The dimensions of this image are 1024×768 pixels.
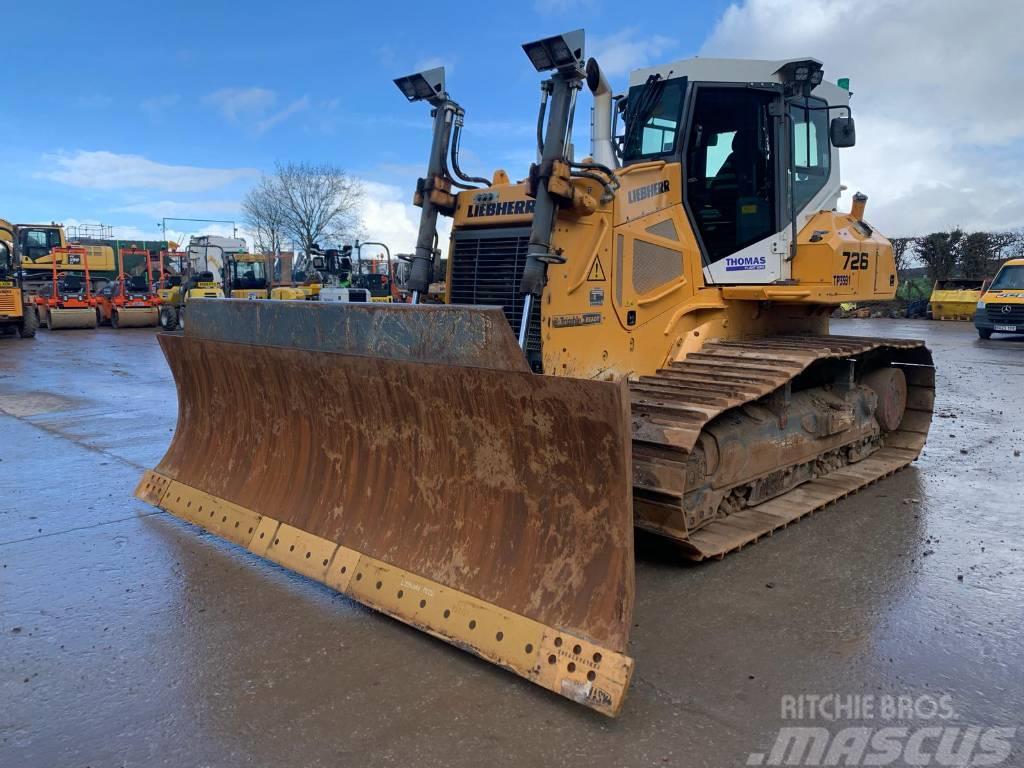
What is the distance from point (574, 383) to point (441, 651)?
132cm

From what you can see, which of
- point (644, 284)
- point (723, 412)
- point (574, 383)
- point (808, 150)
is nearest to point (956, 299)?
point (808, 150)

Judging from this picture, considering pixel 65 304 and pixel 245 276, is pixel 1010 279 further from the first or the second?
pixel 65 304

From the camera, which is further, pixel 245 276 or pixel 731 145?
pixel 245 276

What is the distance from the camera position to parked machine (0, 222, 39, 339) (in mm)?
20516

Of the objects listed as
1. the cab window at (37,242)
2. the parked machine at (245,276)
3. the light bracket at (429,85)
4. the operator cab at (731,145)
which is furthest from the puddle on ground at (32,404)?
the cab window at (37,242)

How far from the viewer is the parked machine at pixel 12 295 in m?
20.5

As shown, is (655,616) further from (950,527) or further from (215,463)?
(215,463)

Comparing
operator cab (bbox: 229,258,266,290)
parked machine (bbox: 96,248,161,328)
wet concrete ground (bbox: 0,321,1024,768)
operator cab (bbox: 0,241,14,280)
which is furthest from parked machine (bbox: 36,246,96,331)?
wet concrete ground (bbox: 0,321,1024,768)

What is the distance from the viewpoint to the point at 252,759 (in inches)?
105

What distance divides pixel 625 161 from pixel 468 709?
4.30m

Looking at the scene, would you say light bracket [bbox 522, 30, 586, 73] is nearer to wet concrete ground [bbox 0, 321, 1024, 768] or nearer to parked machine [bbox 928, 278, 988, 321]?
wet concrete ground [bbox 0, 321, 1024, 768]

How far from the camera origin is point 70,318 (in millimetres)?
24797

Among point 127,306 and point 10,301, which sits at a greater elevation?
point 10,301

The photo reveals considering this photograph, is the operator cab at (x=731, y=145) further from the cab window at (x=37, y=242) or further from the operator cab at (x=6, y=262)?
the cab window at (x=37, y=242)
